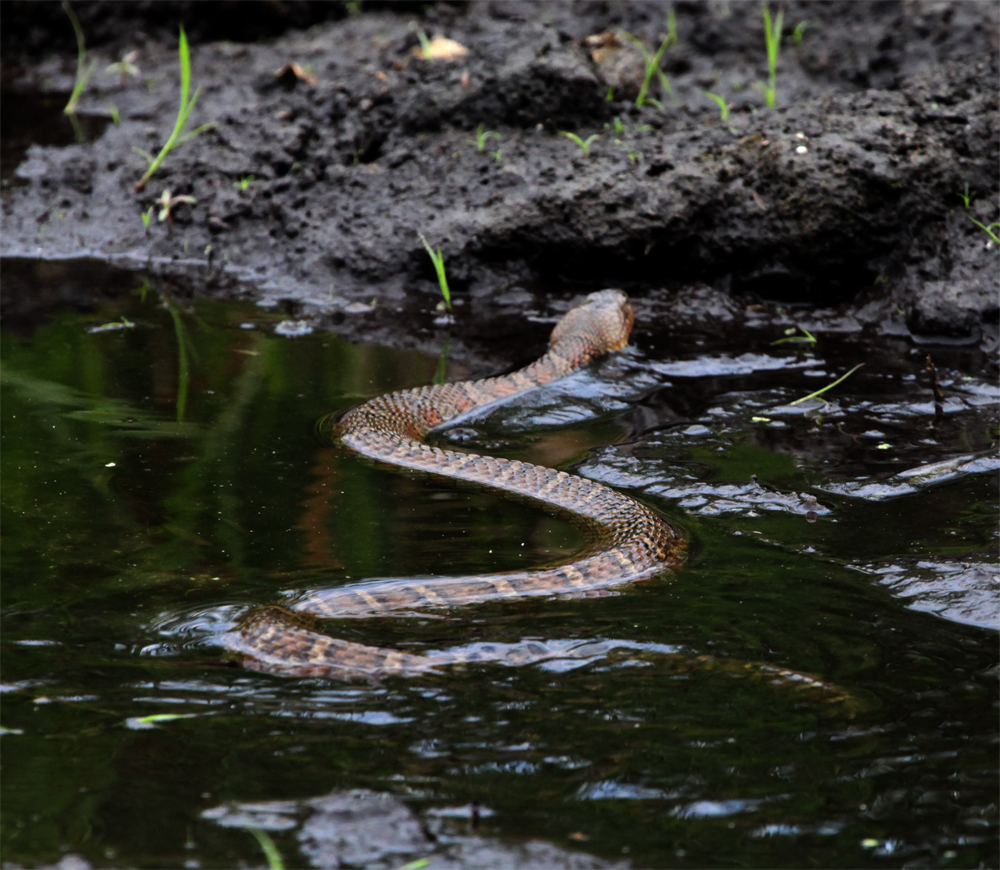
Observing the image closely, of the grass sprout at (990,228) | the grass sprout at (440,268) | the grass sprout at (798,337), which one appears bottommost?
the grass sprout at (798,337)

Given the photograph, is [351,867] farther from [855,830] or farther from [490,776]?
[855,830]

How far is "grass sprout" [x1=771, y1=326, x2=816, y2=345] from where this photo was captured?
6.75 meters

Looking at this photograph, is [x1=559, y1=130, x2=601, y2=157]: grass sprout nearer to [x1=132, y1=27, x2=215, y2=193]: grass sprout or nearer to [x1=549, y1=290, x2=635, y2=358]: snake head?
[x1=549, y1=290, x2=635, y2=358]: snake head

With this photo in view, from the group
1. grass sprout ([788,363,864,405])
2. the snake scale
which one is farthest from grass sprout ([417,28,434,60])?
grass sprout ([788,363,864,405])

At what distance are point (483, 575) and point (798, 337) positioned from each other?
3.65 m

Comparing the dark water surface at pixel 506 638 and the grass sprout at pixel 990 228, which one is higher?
the grass sprout at pixel 990 228

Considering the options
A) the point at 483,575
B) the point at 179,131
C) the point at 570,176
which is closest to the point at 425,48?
the point at 179,131

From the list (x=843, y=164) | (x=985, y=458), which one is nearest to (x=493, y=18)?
(x=843, y=164)

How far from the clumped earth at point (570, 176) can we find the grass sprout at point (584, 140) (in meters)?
0.05

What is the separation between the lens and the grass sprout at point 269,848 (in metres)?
2.45

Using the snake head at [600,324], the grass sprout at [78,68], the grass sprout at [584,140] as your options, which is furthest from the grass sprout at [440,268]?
the grass sprout at [78,68]

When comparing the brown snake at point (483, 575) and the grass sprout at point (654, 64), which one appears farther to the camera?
the grass sprout at point (654, 64)

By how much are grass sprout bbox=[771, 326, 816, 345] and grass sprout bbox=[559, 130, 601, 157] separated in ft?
6.84

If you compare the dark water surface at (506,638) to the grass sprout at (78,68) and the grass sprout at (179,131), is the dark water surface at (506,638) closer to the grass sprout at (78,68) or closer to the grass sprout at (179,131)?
the grass sprout at (179,131)
